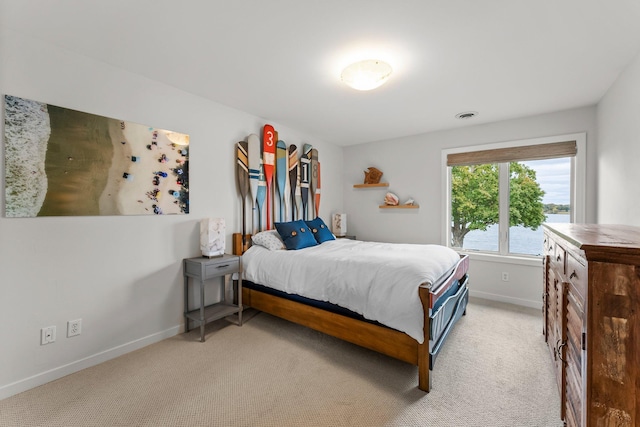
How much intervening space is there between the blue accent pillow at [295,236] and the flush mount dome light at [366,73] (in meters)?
1.74

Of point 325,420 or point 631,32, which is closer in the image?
point 325,420

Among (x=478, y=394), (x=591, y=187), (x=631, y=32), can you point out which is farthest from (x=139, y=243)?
(x=591, y=187)

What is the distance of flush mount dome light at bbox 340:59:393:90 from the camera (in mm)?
2018

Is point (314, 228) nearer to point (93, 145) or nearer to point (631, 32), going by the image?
point (93, 145)

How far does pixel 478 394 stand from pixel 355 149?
3.91m

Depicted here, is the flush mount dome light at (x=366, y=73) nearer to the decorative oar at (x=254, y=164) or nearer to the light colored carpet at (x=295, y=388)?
the decorative oar at (x=254, y=164)

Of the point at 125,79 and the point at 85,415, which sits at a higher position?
the point at 125,79

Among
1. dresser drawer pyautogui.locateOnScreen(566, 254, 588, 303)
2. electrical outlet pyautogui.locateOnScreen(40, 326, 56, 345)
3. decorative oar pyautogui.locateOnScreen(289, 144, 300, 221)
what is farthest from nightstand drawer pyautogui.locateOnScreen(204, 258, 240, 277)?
dresser drawer pyautogui.locateOnScreen(566, 254, 588, 303)

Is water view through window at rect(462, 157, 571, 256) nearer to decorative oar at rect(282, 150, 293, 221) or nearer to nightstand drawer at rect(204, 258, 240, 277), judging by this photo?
decorative oar at rect(282, 150, 293, 221)

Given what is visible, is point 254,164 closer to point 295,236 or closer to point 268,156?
point 268,156

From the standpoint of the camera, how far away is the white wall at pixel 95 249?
178 centimetres

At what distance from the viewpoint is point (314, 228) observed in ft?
11.9

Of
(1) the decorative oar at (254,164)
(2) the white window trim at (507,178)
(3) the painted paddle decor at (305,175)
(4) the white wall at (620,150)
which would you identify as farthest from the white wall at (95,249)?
(4) the white wall at (620,150)

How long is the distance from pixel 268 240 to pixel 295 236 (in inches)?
12.5
